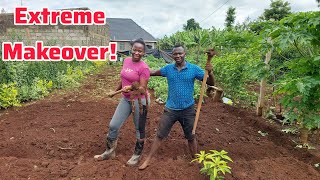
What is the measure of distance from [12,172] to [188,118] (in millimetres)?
2043

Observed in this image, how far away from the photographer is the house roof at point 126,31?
39812 millimetres

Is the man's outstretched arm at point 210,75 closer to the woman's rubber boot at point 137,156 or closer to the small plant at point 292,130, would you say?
the woman's rubber boot at point 137,156

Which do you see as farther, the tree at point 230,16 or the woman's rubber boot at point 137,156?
the tree at point 230,16

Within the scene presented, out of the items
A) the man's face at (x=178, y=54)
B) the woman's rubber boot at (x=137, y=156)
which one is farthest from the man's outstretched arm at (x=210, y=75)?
the woman's rubber boot at (x=137, y=156)

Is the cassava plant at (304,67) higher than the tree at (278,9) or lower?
lower

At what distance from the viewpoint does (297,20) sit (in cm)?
358

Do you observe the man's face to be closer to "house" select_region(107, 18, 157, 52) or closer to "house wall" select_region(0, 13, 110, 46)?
"house wall" select_region(0, 13, 110, 46)

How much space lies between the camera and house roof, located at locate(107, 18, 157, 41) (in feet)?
131

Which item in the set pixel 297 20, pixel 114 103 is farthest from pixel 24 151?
pixel 297 20

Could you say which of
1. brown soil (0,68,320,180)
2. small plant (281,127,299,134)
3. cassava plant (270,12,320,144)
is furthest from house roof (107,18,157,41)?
cassava plant (270,12,320,144)
